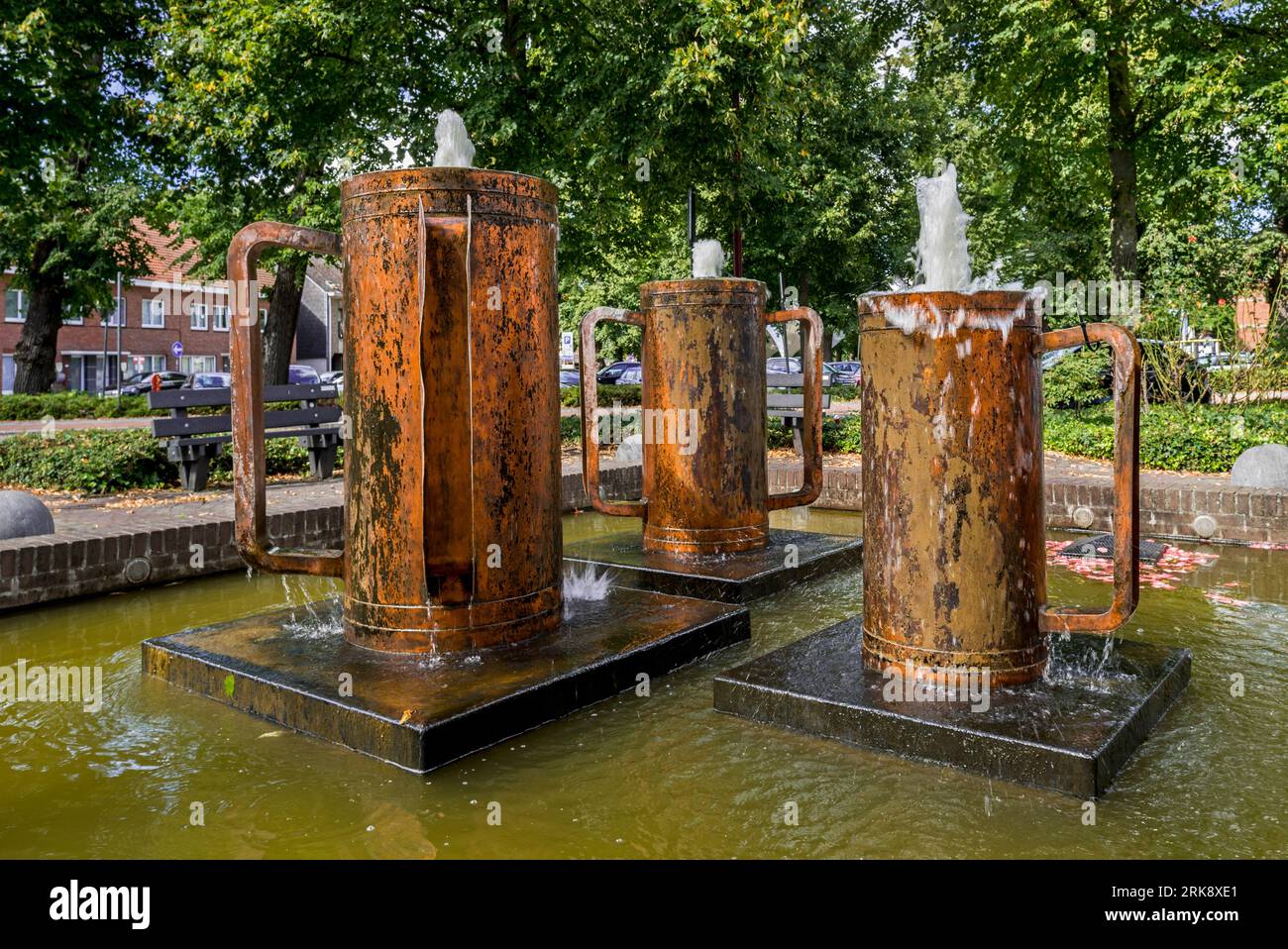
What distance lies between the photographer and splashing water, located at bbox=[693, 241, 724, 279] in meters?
5.85

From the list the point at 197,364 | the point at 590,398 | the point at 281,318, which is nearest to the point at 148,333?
the point at 197,364

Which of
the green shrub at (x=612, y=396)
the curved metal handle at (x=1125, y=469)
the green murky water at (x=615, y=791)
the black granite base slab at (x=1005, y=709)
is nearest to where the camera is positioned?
the green murky water at (x=615, y=791)

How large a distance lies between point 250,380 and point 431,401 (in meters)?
0.68

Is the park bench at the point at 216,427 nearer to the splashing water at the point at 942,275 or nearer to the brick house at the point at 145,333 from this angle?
the splashing water at the point at 942,275

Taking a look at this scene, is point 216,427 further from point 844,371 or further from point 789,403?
point 844,371

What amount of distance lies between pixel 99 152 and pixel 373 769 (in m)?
16.9

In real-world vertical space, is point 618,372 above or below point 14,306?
below

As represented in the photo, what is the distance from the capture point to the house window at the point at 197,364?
54.8 meters

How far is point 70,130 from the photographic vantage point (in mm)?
13672

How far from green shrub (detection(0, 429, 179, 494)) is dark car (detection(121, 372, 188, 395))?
105 ft

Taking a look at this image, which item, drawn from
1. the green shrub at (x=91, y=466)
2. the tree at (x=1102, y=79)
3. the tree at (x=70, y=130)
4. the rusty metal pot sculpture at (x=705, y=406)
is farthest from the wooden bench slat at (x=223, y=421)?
the tree at (x=1102, y=79)

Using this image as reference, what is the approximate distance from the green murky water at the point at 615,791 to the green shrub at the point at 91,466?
21.4 feet

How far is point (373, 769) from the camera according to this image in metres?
2.98
